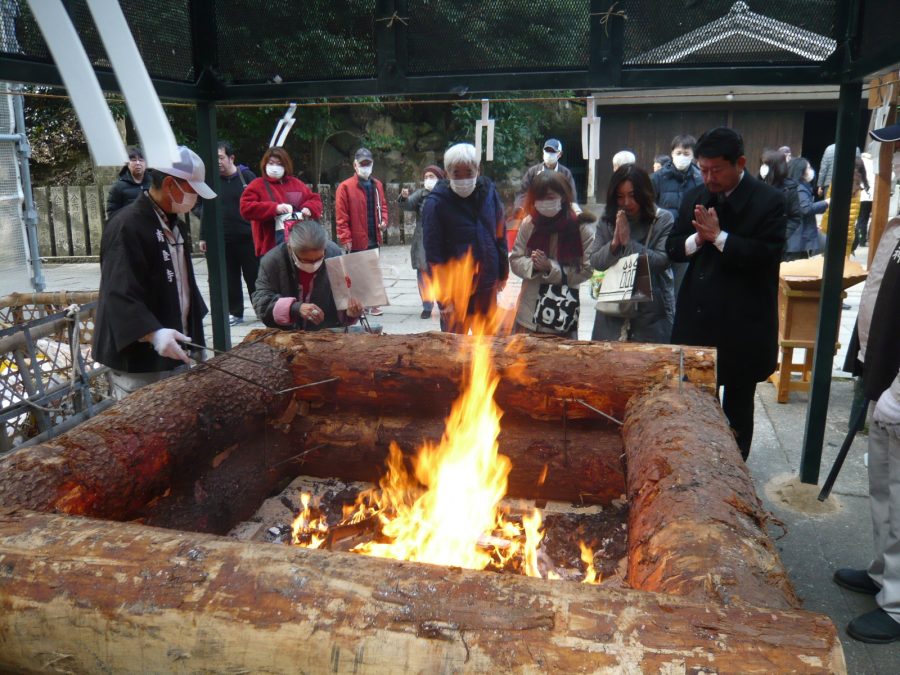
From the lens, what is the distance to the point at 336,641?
1.65 m

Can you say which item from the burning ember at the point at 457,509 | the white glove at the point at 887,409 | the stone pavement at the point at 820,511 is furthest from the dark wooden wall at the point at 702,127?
the white glove at the point at 887,409

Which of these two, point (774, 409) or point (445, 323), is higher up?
point (445, 323)

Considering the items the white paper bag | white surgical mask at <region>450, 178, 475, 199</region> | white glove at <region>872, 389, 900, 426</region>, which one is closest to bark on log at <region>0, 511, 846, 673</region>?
white glove at <region>872, 389, 900, 426</region>

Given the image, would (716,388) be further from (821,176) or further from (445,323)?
(821,176)

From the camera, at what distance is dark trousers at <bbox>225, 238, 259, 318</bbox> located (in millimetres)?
8406

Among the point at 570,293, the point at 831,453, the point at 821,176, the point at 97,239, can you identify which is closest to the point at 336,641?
the point at 570,293

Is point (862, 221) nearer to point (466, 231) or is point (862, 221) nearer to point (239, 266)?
point (466, 231)

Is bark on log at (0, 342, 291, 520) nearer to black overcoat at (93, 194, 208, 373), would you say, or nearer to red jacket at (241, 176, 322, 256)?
black overcoat at (93, 194, 208, 373)


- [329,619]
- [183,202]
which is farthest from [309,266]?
[329,619]

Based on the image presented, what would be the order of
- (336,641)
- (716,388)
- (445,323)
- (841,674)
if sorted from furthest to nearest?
1. (445,323)
2. (716,388)
3. (336,641)
4. (841,674)

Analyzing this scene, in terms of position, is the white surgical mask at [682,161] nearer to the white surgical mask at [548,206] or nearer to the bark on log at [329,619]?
the white surgical mask at [548,206]

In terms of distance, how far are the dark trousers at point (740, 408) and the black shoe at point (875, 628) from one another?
1.19m

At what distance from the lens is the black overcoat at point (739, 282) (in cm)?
377

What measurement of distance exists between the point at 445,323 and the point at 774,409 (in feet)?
8.90
